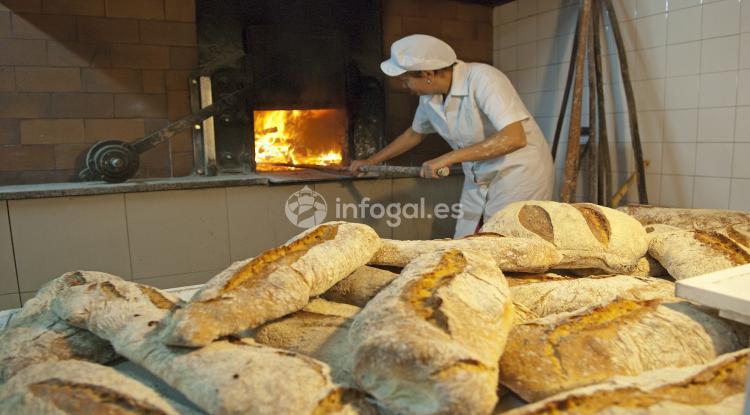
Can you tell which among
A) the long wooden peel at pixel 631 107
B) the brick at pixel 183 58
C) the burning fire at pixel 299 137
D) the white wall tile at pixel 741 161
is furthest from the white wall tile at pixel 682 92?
the brick at pixel 183 58

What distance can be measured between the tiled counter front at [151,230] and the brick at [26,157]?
537 millimetres

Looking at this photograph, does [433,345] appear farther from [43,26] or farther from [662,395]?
[43,26]

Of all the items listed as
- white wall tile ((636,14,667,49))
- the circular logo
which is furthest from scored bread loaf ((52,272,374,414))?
white wall tile ((636,14,667,49))

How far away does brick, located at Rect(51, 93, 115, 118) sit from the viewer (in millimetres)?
3312

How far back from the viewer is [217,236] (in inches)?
130

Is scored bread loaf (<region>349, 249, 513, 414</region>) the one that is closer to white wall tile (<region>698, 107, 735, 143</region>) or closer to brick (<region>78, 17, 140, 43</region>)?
white wall tile (<region>698, 107, 735, 143</region>)

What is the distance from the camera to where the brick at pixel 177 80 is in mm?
3553

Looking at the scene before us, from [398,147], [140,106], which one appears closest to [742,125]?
[398,147]

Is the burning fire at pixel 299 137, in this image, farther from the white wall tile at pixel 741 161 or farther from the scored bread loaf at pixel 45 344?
the scored bread loaf at pixel 45 344

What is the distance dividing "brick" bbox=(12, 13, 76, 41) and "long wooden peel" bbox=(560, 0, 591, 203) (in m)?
3.03

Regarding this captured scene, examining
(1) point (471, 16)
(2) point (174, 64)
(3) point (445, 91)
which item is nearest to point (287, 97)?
(2) point (174, 64)

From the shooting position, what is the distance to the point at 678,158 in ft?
10.5

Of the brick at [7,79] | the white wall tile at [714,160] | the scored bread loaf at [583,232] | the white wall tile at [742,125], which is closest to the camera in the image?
the scored bread loaf at [583,232]

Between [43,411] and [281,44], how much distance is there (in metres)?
3.30
